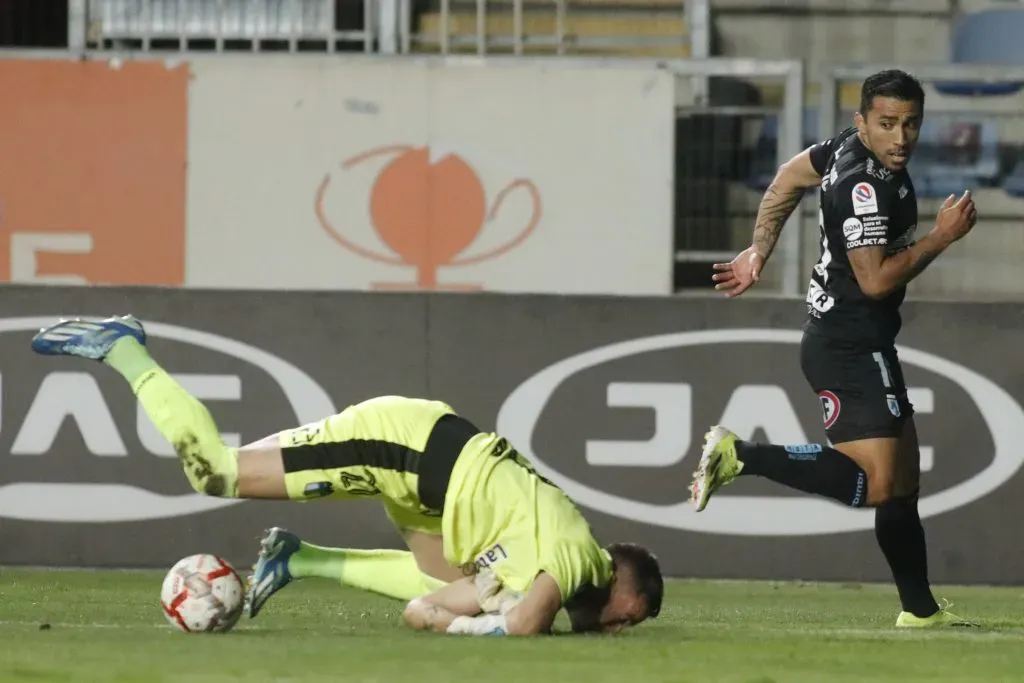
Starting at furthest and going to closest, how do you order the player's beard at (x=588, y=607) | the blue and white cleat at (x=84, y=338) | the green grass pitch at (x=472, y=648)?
the blue and white cleat at (x=84, y=338) → the player's beard at (x=588, y=607) → the green grass pitch at (x=472, y=648)

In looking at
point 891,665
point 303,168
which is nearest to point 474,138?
point 303,168

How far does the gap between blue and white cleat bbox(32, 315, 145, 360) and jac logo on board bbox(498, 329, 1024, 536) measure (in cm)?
362

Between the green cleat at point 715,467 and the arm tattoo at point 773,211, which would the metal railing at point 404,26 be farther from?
the green cleat at point 715,467

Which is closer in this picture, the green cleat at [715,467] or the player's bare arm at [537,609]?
the player's bare arm at [537,609]

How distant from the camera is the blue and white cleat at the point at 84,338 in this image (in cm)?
685

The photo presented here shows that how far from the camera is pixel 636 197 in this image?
41.8ft

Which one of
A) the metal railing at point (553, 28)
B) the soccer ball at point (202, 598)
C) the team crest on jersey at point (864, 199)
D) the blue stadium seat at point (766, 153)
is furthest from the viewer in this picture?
the metal railing at point (553, 28)

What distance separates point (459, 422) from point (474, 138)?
6.43 m

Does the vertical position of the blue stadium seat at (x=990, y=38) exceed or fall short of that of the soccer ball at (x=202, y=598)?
it exceeds it

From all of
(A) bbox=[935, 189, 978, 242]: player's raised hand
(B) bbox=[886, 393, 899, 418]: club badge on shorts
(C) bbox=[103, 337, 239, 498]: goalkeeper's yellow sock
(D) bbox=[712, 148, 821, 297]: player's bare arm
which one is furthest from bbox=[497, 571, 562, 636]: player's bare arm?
(A) bbox=[935, 189, 978, 242]: player's raised hand

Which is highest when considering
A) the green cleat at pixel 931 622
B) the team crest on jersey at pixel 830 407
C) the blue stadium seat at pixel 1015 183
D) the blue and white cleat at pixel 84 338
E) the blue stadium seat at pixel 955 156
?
the blue stadium seat at pixel 955 156

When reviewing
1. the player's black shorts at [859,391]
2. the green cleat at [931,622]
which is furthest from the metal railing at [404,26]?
the green cleat at [931,622]

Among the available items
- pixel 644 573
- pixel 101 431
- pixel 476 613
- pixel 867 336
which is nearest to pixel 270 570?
pixel 476 613

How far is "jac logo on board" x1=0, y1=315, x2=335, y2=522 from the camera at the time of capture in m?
10.2
